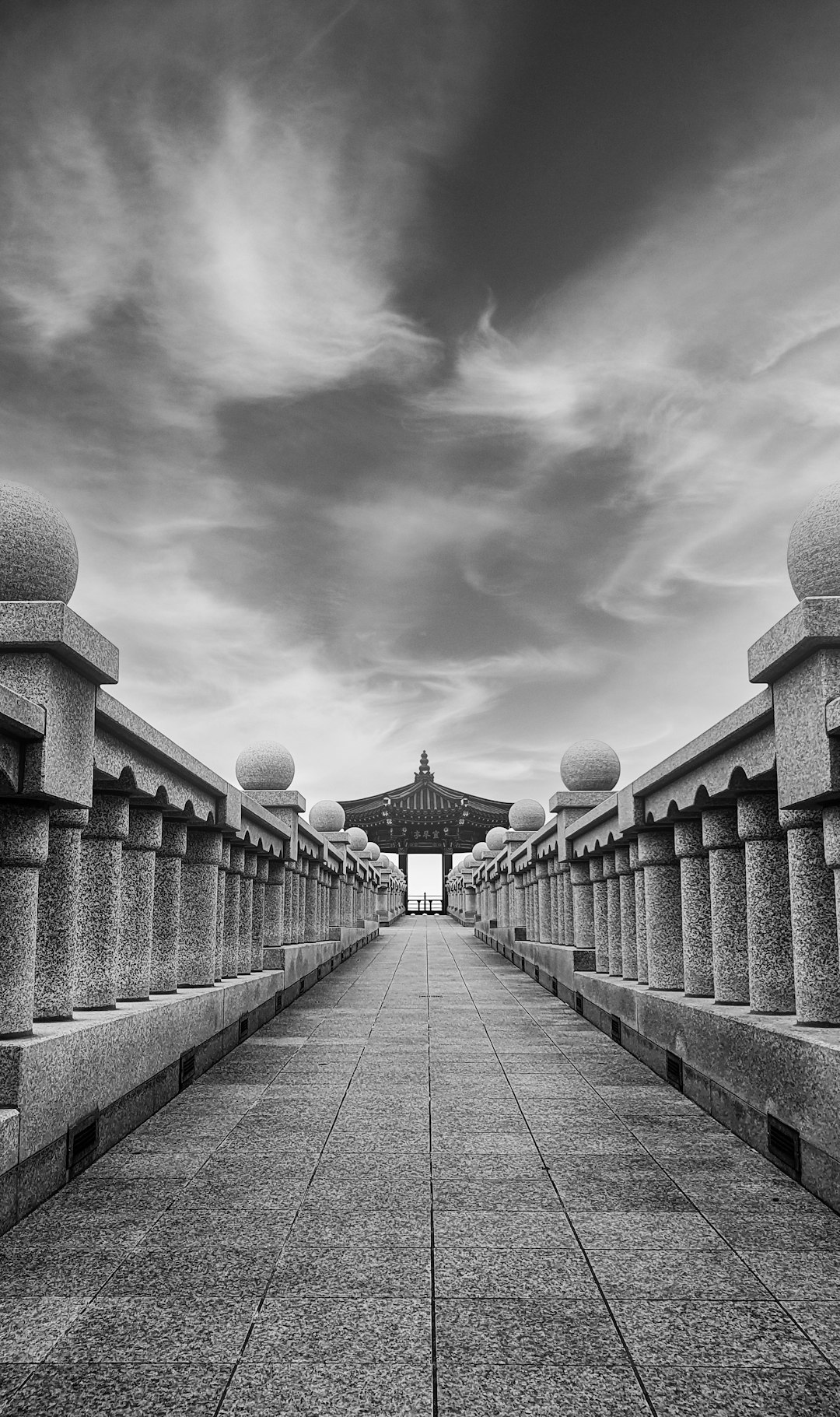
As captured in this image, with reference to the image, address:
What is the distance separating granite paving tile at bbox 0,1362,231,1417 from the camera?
11.0 ft

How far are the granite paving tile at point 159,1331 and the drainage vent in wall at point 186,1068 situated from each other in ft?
14.5

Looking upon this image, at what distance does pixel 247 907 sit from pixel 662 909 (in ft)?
19.1

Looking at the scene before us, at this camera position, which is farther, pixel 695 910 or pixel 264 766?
pixel 264 766

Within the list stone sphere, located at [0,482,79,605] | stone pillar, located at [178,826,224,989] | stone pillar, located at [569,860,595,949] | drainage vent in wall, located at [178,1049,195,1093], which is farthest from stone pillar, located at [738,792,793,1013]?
stone pillar, located at [569,860,595,949]

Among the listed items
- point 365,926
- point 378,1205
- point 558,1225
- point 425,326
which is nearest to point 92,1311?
point 378,1205

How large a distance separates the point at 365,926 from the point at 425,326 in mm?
23924

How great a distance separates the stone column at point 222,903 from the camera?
12.1 metres

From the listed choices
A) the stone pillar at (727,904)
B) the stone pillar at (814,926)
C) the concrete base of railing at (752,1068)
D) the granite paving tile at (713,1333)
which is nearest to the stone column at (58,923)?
the granite paving tile at (713,1333)

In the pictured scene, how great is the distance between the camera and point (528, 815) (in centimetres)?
2781

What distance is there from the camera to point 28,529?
251 inches

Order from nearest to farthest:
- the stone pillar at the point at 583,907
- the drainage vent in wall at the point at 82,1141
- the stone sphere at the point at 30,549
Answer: the drainage vent in wall at the point at 82,1141 < the stone sphere at the point at 30,549 < the stone pillar at the point at 583,907

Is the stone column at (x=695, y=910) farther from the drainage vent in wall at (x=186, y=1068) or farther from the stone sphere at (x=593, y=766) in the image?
the stone sphere at (x=593, y=766)

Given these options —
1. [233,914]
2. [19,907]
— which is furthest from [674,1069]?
[233,914]

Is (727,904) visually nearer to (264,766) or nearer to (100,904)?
(100,904)
